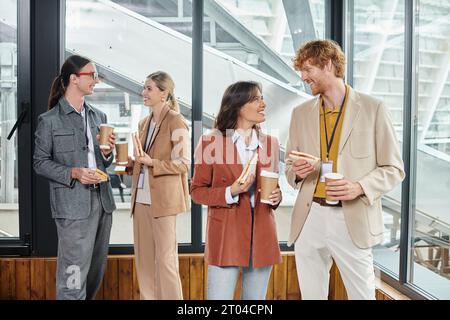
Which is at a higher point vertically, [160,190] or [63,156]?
[63,156]

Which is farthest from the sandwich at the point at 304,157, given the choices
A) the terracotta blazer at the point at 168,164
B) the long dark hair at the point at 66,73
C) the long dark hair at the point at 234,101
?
the long dark hair at the point at 66,73

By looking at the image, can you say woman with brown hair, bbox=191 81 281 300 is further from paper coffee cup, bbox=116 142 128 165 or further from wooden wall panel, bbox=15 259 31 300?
wooden wall panel, bbox=15 259 31 300

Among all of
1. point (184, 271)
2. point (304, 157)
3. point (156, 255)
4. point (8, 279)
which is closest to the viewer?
point (304, 157)

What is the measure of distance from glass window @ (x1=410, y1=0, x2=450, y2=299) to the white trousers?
0.52 meters

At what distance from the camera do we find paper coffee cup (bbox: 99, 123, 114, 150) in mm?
2465

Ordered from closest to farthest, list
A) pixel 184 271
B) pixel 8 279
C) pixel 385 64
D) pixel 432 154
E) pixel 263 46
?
pixel 432 154 → pixel 385 64 → pixel 8 279 → pixel 184 271 → pixel 263 46

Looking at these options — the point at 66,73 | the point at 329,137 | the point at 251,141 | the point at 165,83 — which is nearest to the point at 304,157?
the point at 329,137

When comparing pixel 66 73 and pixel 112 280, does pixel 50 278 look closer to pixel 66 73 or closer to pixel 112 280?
pixel 112 280

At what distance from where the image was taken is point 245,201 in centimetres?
218

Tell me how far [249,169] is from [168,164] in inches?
27.1

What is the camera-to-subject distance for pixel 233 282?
220 centimetres

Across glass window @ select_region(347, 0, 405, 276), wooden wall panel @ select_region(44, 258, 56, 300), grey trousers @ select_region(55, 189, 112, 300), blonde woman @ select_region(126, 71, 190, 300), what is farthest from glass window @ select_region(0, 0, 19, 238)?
glass window @ select_region(347, 0, 405, 276)
